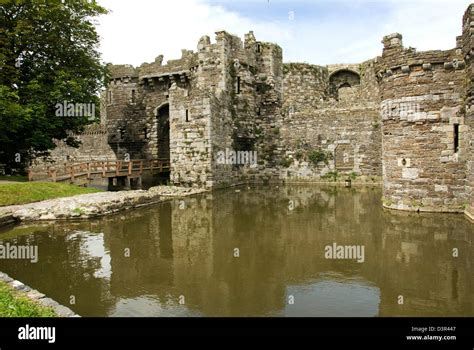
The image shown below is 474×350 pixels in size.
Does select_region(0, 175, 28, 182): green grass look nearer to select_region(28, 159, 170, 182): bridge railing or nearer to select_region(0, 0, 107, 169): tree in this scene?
select_region(28, 159, 170, 182): bridge railing

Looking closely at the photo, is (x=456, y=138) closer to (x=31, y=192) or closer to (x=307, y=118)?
(x=307, y=118)

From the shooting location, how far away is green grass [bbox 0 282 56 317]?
496 centimetres

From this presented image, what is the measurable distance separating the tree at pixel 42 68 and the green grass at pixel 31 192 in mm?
4028

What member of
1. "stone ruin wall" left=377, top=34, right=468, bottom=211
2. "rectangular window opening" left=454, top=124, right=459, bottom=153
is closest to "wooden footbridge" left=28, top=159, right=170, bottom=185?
"stone ruin wall" left=377, top=34, right=468, bottom=211

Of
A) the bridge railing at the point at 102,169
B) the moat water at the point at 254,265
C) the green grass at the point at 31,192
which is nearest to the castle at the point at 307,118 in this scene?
the moat water at the point at 254,265

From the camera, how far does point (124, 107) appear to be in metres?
28.2

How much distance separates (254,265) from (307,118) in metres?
18.2

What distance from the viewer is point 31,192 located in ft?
49.2

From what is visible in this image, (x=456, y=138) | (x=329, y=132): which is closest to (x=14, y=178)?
(x=329, y=132)

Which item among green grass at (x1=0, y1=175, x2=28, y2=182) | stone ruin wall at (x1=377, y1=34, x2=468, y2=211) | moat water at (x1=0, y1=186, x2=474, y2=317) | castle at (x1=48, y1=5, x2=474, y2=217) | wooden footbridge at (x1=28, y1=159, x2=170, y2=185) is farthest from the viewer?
wooden footbridge at (x1=28, y1=159, x2=170, y2=185)

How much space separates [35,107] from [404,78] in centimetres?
1564

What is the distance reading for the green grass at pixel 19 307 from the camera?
496 centimetres

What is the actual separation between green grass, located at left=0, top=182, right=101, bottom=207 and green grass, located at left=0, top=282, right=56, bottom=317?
9340 millimetres
